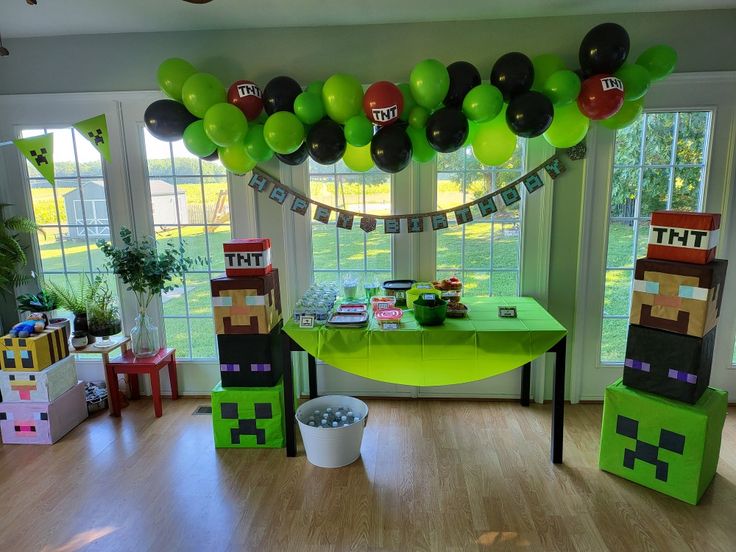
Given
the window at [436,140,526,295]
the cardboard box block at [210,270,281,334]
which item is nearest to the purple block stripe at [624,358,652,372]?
the window at [436,140,526,295]

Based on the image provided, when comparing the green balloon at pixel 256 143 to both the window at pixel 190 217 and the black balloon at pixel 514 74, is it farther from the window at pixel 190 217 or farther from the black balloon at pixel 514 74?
the black balloon at pixel 514 74

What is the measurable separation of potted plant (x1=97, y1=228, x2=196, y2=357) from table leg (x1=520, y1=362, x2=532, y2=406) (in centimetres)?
245

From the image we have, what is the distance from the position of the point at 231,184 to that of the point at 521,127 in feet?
6.52

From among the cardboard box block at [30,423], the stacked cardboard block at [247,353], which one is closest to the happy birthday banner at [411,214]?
the stacked cardboard block at [247,353]

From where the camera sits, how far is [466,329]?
260cm

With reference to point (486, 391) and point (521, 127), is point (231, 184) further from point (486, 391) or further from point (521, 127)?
point (486, 391)

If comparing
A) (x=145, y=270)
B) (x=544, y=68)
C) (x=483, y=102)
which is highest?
(x=544, y=68)

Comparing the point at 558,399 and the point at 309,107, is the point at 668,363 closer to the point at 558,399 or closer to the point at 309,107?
the point at 558,399

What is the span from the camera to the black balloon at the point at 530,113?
2.30 metres

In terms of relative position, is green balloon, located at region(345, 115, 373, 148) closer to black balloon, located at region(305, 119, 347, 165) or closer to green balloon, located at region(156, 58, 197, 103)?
black balloon, located at region(305, 119, 347, 165)

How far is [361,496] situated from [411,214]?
1.78 meters

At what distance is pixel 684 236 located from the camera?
2314 millimetres

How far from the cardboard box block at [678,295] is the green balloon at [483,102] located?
1.09m

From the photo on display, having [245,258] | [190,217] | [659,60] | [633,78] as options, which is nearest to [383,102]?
[245,258]
